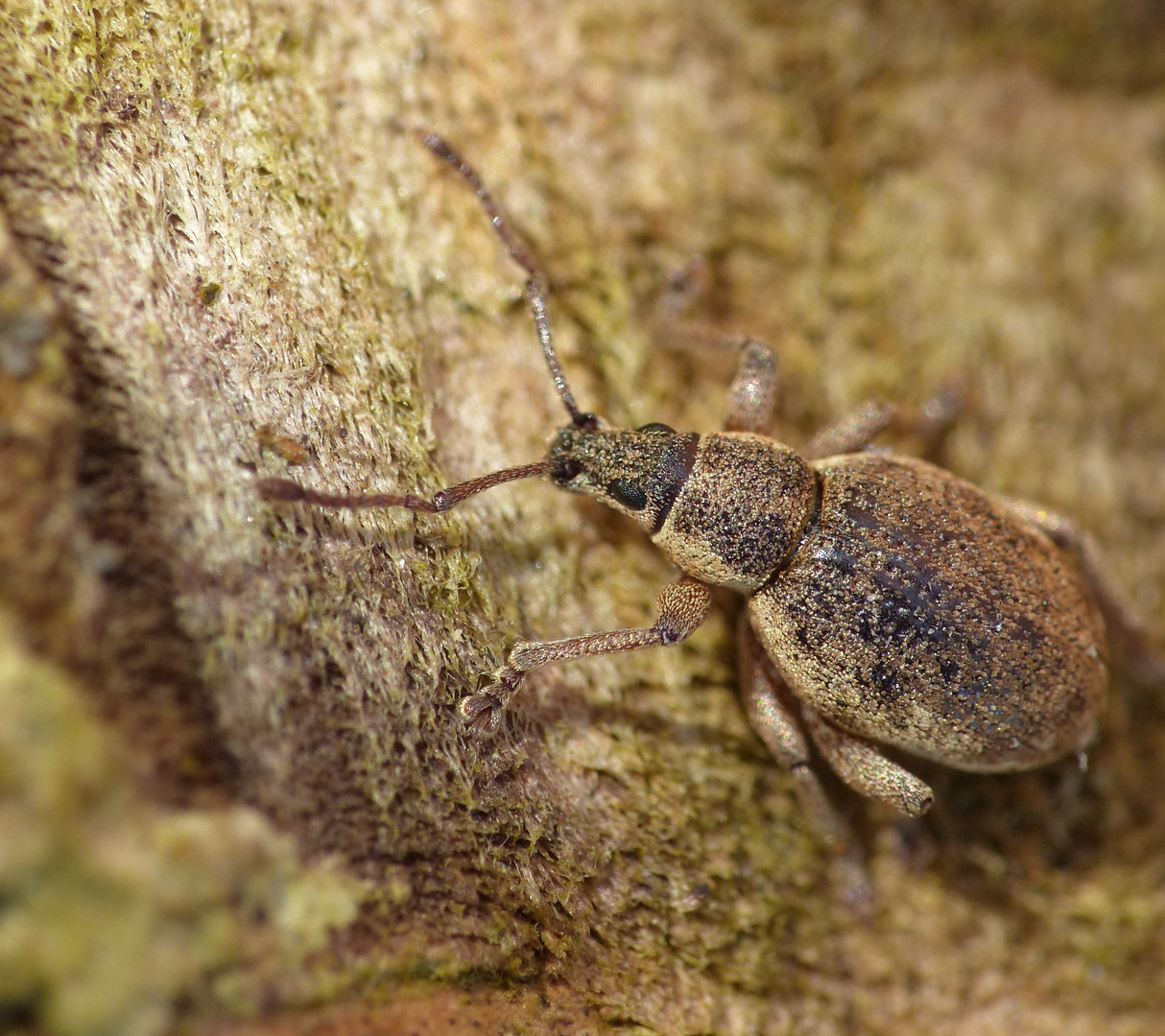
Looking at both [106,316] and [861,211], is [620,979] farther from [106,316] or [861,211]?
[861,211]

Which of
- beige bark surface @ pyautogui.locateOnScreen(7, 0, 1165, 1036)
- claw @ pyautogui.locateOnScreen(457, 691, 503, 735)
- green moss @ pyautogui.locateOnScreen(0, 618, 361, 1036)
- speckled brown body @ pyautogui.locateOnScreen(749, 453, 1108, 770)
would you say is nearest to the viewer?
green moss @ pyautogui.locateOnScreen(0, 618, 361, 1036)

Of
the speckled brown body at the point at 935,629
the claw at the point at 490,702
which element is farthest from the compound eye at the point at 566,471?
the speckled brown body at the point at 935,629

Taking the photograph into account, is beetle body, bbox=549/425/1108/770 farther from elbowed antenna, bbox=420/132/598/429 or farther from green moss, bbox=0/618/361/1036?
green moss, bbox=0/618/361/1036

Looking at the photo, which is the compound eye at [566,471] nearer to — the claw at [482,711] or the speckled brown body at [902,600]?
the speckled brown body at [902,600]

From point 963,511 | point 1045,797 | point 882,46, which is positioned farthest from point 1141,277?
point 1045,797

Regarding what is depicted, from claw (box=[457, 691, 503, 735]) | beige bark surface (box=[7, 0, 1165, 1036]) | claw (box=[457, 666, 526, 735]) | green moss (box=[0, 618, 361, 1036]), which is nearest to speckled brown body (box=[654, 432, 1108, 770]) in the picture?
beige bark surface (box=[7, 0, 1165, 1036])

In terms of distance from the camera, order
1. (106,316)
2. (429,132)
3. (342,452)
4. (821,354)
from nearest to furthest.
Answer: (106,316) < (342,452) < (429,132) < (821,354)
